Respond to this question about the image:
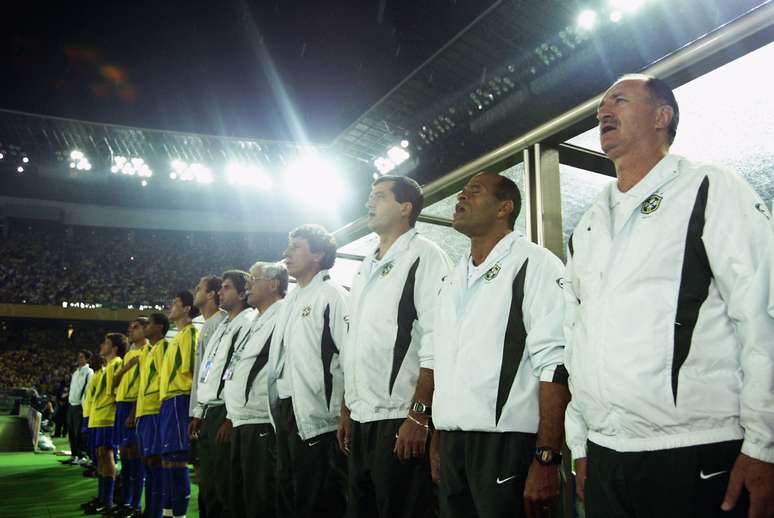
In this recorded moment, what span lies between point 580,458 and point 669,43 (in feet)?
37.2

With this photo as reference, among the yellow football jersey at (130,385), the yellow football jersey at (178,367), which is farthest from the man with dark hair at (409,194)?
the yellow football jersey at (130,385)

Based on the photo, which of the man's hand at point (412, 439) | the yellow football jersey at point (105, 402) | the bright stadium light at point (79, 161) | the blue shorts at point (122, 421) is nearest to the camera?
the man's hand at point (412, 439)

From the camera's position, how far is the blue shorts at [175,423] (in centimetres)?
478

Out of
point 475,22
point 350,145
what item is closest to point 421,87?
point 475,22

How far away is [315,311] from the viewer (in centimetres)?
340

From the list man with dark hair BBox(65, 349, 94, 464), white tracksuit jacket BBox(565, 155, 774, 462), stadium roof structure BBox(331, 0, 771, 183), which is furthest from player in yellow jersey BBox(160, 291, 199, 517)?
man with dark hair BBox(65, 349, 94, 464)

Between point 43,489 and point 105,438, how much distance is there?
4.82 feet

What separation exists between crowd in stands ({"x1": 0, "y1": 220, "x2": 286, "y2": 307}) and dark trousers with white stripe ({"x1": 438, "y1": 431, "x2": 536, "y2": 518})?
77.0 ft

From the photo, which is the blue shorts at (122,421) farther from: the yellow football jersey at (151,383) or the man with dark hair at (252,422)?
the man with dark hair at (252,422)

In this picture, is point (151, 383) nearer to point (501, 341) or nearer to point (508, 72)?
point (501, 341)

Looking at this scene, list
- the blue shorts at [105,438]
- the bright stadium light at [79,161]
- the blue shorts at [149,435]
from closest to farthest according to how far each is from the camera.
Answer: the blue shorts at [149,435] < the blue shorts at [105,438] < the bright stadium light at [79,161]

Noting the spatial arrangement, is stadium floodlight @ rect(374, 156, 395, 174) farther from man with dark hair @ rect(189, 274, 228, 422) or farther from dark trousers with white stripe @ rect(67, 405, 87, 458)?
man with dark hair @ rect(189, 274, 228, 422)

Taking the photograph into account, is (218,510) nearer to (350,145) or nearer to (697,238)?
(697,238)

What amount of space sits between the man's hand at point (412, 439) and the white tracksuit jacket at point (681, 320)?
81 cm
